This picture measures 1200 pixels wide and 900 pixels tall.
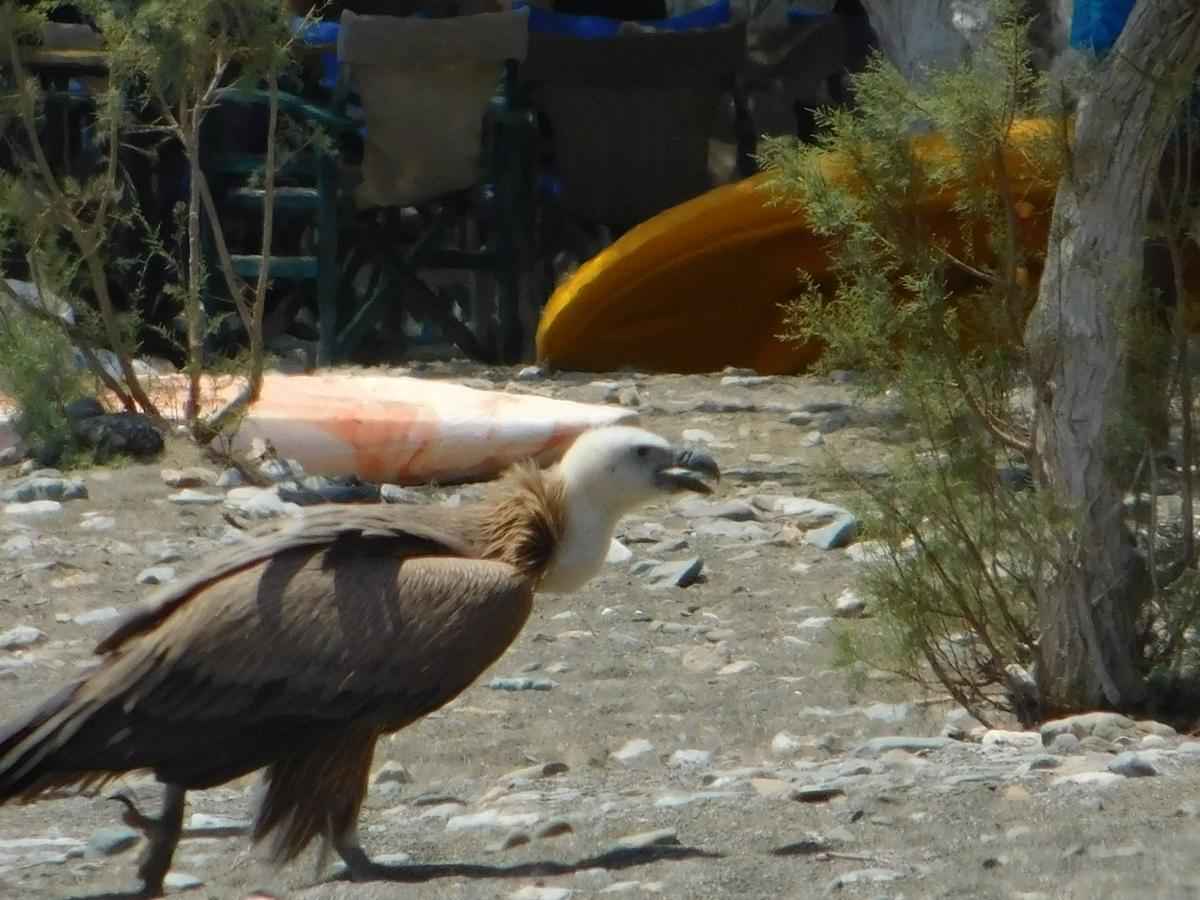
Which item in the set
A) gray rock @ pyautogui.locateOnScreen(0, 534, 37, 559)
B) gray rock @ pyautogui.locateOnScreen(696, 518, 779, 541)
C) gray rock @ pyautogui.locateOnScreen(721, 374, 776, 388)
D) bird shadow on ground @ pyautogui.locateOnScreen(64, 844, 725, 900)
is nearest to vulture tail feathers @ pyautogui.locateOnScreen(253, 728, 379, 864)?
bird shadow on ground @ pyautogui.locateOnScreen(64, 844, 725, 900)

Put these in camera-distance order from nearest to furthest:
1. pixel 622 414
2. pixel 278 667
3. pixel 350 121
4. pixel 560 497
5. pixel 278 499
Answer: pixel 278 667 < pixel 560 497 < pixel 278 499 < pixel 622 414 < pixel 350 121

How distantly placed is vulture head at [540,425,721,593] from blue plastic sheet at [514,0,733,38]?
22.4 ft

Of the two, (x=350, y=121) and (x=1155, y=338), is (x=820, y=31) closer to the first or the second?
(x=350, y=121)

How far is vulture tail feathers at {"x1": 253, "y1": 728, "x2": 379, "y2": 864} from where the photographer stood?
15.4 feet

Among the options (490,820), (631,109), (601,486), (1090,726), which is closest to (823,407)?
(631,109)

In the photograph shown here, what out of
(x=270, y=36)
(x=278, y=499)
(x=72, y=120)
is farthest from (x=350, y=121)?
(x=278, y=499)

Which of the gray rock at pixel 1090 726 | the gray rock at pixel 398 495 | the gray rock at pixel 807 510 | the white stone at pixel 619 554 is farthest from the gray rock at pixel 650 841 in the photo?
the gray rock at pixel 398 495

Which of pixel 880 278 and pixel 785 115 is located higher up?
pixel 785 115

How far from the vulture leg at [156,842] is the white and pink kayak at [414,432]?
14.2 feet

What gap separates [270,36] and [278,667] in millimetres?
4576

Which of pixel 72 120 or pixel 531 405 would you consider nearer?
pixel 531 405

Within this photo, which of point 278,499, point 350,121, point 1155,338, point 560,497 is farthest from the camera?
point 350,121

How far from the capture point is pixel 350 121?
1135cm

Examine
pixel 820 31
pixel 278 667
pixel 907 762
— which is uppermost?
pixel 820 31
